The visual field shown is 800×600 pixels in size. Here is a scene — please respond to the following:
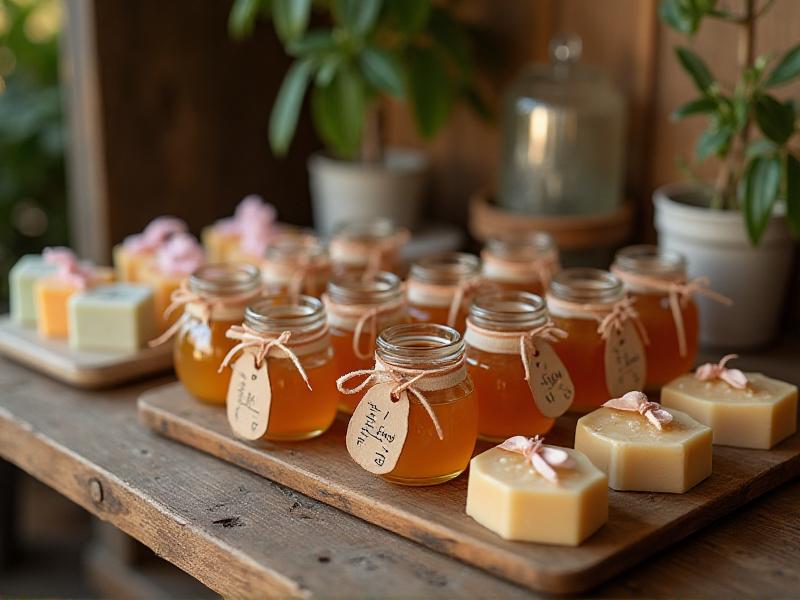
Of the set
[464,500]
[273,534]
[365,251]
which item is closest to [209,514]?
[273,534]

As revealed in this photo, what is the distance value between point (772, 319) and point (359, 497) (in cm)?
94

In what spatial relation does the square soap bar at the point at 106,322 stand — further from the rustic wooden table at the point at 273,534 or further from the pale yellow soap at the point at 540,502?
the pale yellow soap at the point at 540,502

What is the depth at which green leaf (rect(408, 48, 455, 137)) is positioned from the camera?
2.08 meters

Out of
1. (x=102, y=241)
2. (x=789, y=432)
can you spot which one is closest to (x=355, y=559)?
(x=789, y=432)

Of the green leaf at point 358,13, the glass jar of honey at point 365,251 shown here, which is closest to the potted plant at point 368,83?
the green leaf at point 358,13

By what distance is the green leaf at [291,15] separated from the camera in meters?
1.91

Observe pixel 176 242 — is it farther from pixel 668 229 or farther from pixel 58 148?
pixel 58 148

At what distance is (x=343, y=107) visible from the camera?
80.7 inches

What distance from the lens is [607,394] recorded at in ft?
4.86

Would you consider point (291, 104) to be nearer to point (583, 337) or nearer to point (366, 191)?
point (366, 191)

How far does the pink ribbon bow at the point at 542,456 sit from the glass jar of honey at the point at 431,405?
0.08m

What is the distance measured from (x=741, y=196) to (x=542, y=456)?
0.68m

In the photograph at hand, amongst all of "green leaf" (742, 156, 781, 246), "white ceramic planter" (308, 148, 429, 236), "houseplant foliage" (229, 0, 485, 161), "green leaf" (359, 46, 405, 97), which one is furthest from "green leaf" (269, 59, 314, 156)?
"green leaf" (742, 156, 781, 246)

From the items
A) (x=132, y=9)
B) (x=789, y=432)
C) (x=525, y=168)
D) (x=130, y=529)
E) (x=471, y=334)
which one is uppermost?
(x=132, y=9)
